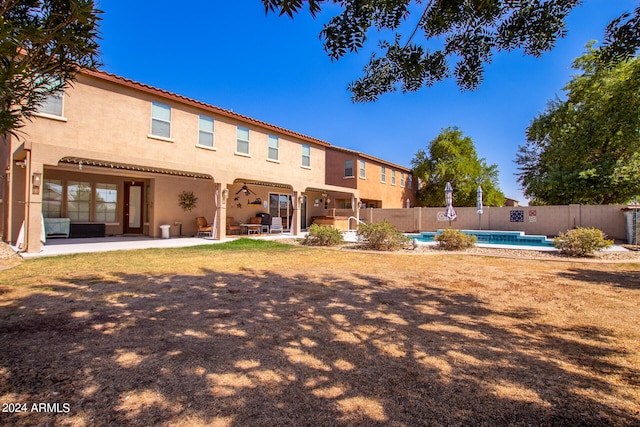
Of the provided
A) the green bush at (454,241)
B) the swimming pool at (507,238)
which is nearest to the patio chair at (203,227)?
the green bush at (454,241)

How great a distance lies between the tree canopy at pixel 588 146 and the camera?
1875cm

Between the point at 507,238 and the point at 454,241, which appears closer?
the point at 454,241

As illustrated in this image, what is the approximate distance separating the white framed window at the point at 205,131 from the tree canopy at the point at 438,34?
11726 millimetres

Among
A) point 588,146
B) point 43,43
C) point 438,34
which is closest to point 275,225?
point 438,34

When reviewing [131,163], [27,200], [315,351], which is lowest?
[315,351]

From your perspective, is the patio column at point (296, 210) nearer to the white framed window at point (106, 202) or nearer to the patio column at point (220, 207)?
the patio column at point (220, 207)

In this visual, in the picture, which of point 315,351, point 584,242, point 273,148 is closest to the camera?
point 315,351

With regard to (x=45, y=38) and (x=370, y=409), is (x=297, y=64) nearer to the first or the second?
(x=45, y=38)

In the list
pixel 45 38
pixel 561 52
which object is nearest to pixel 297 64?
pixel 561 52

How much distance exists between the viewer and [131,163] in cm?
1070

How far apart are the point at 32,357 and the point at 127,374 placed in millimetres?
1089

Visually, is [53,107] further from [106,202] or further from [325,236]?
[325,236]

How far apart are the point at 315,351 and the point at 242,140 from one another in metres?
15.0

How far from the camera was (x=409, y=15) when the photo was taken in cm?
425
